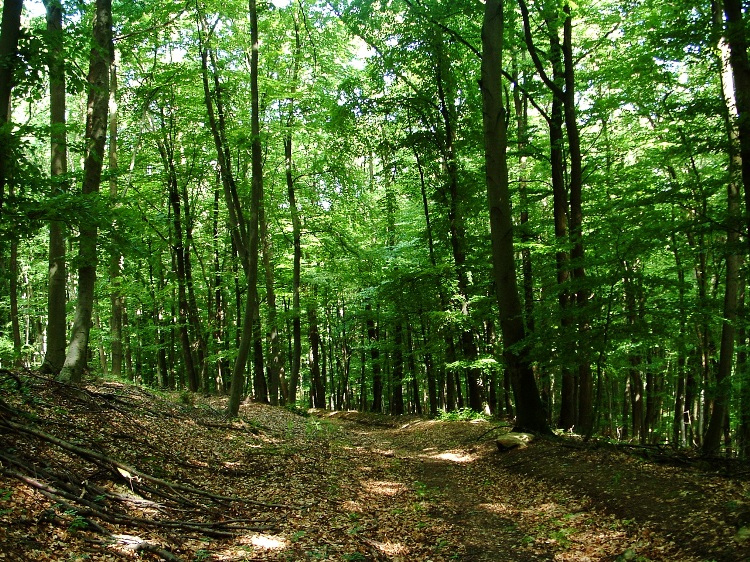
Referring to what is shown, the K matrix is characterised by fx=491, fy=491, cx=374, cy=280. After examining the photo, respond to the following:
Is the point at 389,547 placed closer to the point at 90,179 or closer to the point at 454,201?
the point at 90,179

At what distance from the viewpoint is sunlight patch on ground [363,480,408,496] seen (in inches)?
303

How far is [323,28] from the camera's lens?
17266 mm

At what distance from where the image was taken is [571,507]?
631 centimetres

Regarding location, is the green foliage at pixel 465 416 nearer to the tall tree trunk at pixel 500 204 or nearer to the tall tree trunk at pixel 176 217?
the tall tree trunk at pixel 500 204

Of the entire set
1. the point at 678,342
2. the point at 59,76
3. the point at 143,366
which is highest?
the point at 59,76

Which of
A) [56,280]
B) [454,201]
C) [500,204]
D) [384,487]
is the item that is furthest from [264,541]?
[454,201]

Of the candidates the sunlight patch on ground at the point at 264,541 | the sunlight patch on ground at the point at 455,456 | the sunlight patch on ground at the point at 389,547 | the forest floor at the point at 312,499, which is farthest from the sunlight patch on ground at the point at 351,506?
the sunlight patch on ground at the point at 455,456

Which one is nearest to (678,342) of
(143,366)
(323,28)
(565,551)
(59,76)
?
(565,551)

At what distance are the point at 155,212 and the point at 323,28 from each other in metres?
13.2

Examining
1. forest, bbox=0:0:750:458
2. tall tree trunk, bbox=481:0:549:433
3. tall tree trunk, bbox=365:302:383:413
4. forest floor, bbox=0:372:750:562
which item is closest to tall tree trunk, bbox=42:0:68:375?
forest, bbox=0:0:750:458

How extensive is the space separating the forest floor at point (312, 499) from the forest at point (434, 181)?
6.20ft

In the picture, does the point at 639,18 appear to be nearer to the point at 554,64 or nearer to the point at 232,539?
the point at 554,64

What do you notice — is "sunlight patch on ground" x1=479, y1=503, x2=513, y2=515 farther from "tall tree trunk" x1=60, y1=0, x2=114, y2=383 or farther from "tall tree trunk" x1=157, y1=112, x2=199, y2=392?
"tall tree trunk" x1=157, y1=112, x2=199, y2=392

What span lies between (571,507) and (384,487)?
9.67ft
